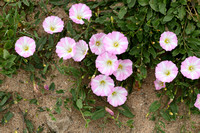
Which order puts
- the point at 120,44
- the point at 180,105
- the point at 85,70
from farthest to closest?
the point at 180,105 → the point at 85,70 → the point at 120,44

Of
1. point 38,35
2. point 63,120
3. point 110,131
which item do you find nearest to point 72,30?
point 38,35

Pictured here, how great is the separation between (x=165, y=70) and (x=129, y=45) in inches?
18.3

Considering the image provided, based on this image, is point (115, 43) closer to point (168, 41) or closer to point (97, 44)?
point (97, 44)

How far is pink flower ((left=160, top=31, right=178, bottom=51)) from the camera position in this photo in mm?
2383

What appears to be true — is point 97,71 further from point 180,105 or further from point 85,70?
point 180,105

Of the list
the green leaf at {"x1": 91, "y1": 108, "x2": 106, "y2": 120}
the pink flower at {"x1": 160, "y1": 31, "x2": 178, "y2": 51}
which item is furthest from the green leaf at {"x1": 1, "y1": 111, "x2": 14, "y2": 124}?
the pink flower at {"x1": 160, "y1": 31, "x2": 178, "y2": 51}

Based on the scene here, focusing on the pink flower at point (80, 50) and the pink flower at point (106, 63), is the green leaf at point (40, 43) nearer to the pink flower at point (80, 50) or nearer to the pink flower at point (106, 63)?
the pink flower at point (80, 50)

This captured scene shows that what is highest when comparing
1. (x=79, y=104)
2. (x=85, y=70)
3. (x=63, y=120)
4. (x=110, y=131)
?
(x=85, y=70)

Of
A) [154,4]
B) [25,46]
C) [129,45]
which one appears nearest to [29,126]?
[25,46]

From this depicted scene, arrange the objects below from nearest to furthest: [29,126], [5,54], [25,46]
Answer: [5,54]
[25,46]
[29,126]

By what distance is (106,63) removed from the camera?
2.37m

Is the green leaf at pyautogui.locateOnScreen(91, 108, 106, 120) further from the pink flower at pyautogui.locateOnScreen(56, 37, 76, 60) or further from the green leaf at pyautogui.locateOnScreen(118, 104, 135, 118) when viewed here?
the pink flower at pyautogui.locateOnScreen(56, 37, 76, 60)

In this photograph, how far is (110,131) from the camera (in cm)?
264

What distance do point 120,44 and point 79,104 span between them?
74 cm
